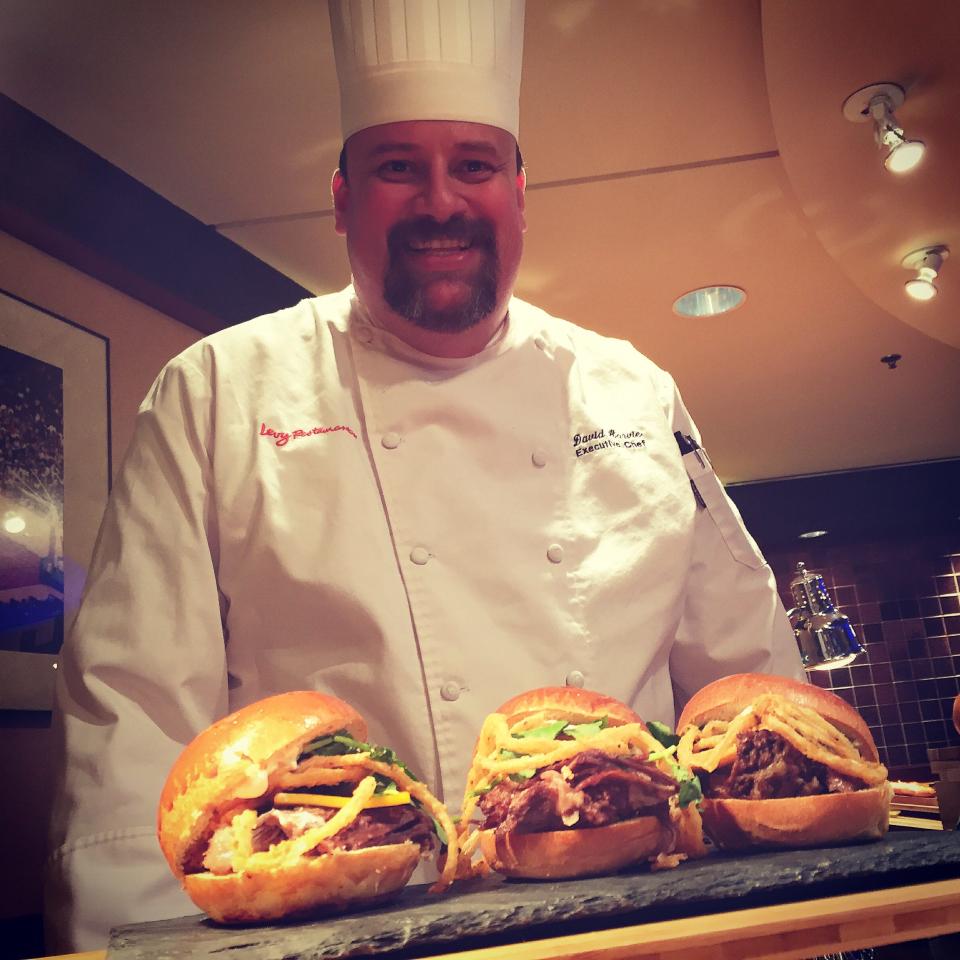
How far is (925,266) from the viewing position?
169 inches

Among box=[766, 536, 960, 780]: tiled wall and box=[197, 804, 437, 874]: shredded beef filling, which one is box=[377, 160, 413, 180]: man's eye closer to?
box=[197, 804, 437, 874]: shredded beef filling

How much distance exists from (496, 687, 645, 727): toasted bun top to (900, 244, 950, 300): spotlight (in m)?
3.69

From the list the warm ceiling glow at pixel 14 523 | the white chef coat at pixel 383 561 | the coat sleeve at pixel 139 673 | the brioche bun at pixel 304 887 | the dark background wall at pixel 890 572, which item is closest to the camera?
the brioche bun at pixel 304 887

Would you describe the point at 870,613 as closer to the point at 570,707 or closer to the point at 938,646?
the point at 938,646

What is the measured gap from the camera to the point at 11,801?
2844 millimetres

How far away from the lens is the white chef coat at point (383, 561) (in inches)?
55.1

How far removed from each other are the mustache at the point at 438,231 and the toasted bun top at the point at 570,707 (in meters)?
0.77

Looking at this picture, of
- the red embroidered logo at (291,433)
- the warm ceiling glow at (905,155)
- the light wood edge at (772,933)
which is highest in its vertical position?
the warm ceiling glow at (905,155)

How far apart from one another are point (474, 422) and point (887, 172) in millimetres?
2518

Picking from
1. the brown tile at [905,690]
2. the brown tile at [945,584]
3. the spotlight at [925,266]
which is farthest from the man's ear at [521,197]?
the brown tile at [945,584]

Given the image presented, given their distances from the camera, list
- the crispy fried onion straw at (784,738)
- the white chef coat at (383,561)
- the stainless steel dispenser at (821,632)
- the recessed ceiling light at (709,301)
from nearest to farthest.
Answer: the crispy fried onion straw at (784,738)
the white chef coat at (383,561)
the stainless steel dispenser at (821,632)
the recessed ceiling light at (709,301)

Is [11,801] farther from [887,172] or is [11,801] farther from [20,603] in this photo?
[887,172]

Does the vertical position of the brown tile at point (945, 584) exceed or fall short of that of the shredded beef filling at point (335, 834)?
it exceeds it

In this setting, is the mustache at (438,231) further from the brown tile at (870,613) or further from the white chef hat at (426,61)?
the brown tile at (870,613)
